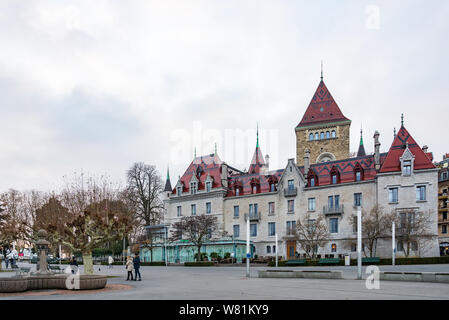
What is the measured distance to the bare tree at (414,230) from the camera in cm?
4391

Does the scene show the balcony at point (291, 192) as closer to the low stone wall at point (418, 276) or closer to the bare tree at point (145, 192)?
the bare tree at point (145, 192)

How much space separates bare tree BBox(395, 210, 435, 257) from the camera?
43.9 m

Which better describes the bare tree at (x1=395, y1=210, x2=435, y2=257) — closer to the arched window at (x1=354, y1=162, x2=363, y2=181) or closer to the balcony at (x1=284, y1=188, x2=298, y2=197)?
the arched window at (x1=354, y1=162, x2=363, y2=181)

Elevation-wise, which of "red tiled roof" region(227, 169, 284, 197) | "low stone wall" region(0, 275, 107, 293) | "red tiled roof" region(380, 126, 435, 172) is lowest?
"low stone wall" region(0, 275, 107, 293)

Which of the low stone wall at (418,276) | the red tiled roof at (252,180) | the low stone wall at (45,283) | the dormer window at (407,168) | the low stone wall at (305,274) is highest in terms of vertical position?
the dormer window at (407,168)

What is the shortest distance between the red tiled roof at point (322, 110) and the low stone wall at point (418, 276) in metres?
47.5

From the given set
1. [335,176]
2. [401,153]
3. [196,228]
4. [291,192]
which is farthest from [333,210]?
[196,228]

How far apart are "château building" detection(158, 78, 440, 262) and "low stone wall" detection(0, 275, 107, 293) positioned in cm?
3650

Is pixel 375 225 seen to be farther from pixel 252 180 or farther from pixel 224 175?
pixel 224 175

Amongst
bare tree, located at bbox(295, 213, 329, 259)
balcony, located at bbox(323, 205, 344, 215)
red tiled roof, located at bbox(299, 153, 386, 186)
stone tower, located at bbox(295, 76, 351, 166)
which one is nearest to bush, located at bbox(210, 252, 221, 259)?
bare tree, located at bbox(295, 213, 329, 259)

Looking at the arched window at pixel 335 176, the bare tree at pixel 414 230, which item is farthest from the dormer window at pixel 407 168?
the arched window at pixel 335 176
